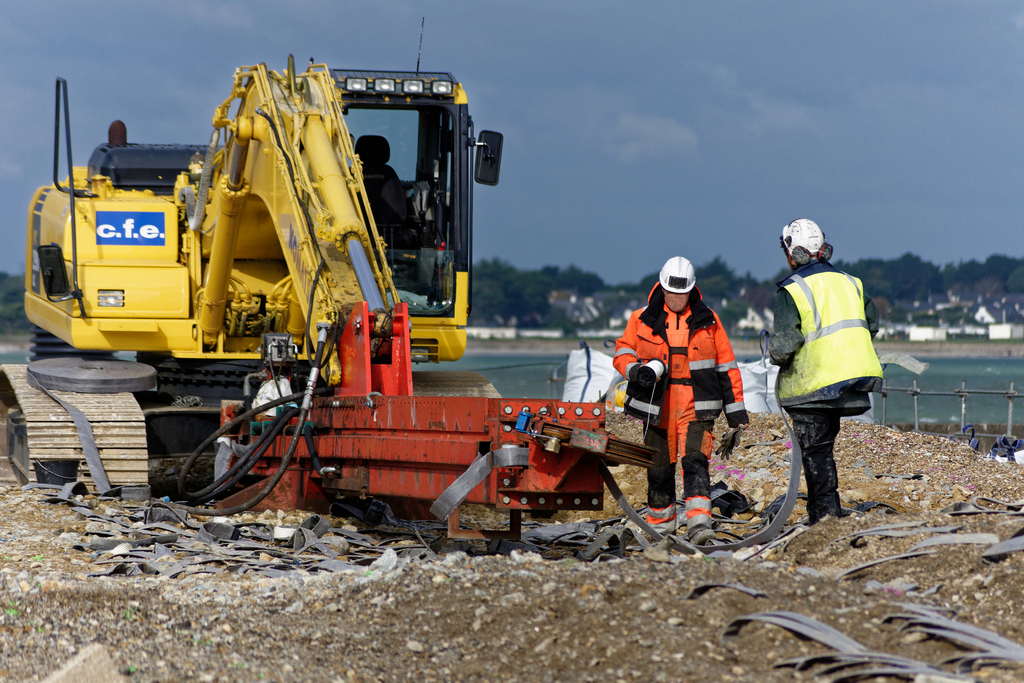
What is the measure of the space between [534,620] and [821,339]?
8.24 feet

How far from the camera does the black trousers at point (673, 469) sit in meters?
6.05

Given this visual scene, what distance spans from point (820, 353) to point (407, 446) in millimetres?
2206

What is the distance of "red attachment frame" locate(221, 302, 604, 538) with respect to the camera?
516cm

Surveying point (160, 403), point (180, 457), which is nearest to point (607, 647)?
point (180, 457)

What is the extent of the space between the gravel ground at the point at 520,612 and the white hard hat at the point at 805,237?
1.48 metres

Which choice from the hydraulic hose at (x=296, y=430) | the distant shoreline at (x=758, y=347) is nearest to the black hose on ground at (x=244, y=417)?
the hydraulic hose at (x=296, y=430)

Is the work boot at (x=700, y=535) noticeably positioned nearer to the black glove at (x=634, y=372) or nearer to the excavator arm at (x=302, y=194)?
the black glove at (x=634, y=372)

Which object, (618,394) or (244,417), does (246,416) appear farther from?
(618,394)

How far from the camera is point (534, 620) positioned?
3779 mm

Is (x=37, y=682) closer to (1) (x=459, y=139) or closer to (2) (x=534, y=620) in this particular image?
(2) (x=534, y=620)

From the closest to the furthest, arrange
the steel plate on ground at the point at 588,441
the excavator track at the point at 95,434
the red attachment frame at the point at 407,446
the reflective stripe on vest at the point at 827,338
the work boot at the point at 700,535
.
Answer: the steel plate on ground at the point at 588,441 < the red attachment frame at the point at 407,446 < the reflective stripe on vest at the point at 827,338 < the work boot at the point at 700,535 < the excavator track at the point at 95,434

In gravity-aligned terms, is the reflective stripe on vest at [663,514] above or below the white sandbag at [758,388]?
below

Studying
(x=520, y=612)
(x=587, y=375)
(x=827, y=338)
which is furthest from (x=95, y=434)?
(x=587, y=375)

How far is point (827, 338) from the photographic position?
18.0ft
